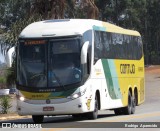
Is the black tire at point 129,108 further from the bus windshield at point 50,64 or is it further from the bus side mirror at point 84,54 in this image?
the bus side mirror at point 84,54

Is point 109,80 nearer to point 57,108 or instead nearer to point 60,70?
point 60,70

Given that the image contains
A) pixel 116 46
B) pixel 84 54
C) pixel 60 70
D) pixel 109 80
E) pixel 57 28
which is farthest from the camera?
pixel 116 46

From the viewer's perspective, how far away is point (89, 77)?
66.8 feet

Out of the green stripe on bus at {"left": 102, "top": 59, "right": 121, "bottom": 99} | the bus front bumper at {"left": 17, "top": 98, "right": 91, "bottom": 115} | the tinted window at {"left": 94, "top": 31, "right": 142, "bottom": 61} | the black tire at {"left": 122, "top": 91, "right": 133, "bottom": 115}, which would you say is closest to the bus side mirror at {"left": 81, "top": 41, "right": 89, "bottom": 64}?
the bus front bumper at {"left": 17, "top": 98, "right": 91, "bottom": 115}

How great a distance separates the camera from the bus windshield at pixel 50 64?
65.1 ft

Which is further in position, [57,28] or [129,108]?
[129,108]

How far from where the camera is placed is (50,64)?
1995 centimetres

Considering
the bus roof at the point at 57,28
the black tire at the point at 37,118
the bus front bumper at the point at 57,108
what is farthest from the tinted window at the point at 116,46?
the black tire at the point at 37,118

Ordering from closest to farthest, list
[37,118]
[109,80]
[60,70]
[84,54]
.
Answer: [84,54] < [60,70] < [37,118] < [109,80]

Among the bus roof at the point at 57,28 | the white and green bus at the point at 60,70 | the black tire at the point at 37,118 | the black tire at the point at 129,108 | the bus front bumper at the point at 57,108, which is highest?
the bus roof at the point at 57,28

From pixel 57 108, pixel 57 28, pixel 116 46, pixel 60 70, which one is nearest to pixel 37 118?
pixel 57 108

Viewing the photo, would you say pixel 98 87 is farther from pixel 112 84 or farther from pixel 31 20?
pixel 31 20

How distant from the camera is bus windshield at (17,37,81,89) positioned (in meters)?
19.8

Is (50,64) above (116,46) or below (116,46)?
below
